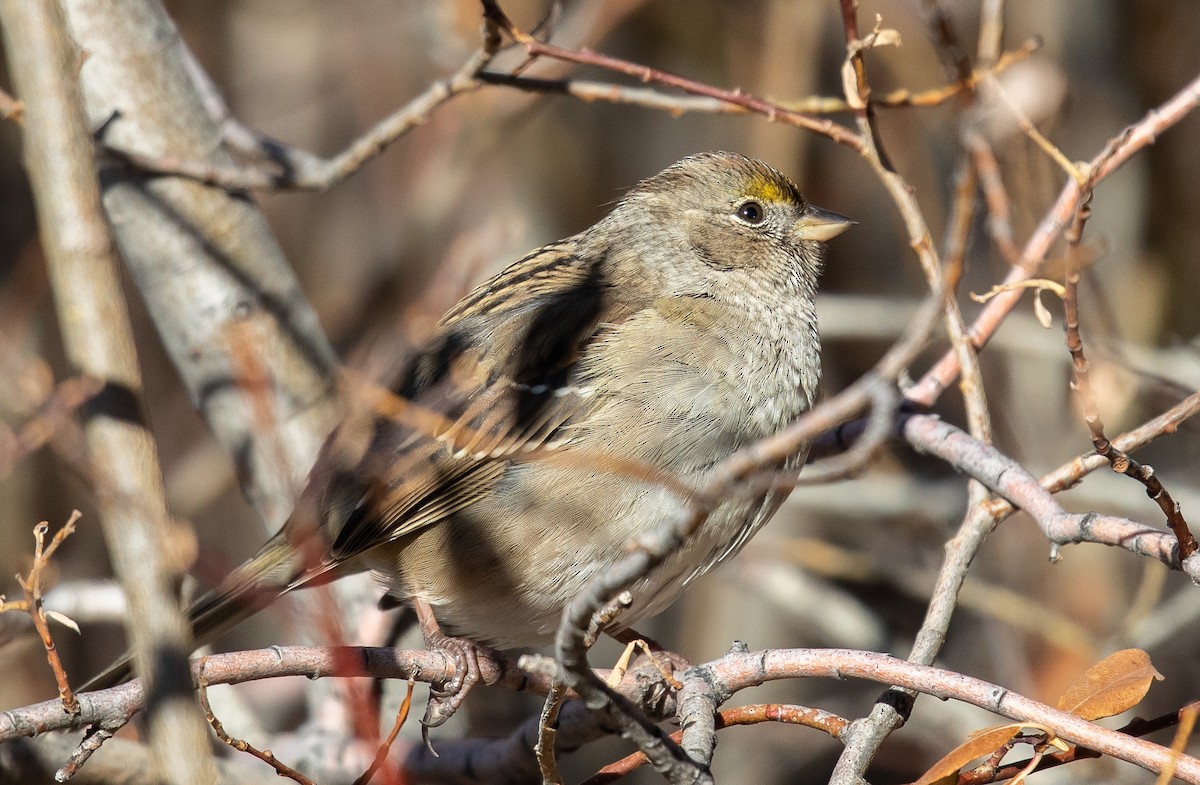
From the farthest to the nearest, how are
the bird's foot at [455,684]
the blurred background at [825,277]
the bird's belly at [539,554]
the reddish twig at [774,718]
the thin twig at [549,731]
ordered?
the blurred background at [825,277], the bird's belly at [539,554], the bird's foot at [455,684], the reddish twig at [774,718], the thin twig at [549,731]

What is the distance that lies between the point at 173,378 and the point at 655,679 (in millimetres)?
4021

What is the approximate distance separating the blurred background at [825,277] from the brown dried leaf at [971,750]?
1.73 m

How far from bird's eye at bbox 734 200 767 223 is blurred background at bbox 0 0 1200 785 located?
681 millimetres

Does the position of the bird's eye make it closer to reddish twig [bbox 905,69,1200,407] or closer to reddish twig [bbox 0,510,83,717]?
reddish twig [bbox 905,69,1200,407]

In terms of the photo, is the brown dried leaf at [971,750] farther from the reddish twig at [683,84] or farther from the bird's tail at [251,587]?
the bird's tail at [251,587]

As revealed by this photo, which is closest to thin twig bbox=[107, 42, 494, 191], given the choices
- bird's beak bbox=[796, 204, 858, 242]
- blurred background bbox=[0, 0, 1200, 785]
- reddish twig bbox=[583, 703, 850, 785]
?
blurred background bbox=[0, 0, 1200, 785]

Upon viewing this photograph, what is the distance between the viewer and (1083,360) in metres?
1.82

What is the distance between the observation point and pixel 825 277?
571cm

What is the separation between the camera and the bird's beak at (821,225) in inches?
128

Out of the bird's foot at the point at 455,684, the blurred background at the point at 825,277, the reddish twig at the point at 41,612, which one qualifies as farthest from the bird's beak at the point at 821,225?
the reddish twig at the point at 41,612

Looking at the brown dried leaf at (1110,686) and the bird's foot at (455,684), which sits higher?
the brown dried leaf at (1110,686)

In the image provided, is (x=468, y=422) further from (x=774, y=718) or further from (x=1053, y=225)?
(x=1053, y=225)

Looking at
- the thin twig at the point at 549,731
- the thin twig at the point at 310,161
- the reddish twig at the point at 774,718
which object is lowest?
the thin twig at the point at 549,731

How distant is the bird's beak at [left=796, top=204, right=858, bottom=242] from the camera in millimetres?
3264
